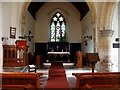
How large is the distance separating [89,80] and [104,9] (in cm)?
685

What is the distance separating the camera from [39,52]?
1872 centimetres

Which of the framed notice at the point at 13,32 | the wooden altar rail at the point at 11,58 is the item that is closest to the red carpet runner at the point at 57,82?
the wooden altar rail at the point at 11,58

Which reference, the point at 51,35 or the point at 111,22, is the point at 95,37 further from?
the point at 51,35

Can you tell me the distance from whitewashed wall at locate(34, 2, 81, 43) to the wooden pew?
556 inches

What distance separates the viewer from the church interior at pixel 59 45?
4957 millimetres

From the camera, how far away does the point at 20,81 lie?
4844mm

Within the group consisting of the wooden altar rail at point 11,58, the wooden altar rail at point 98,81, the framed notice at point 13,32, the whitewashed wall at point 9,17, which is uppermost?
the whitewashed wall at point 9,17

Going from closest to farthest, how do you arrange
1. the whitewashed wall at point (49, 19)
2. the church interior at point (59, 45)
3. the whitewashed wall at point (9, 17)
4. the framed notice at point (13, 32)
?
the church interior at point (59, 45)
the whitewashed wall at point (9, 17)
the framed notice at point (13, 32)
the whitewashed wall at point (49, 19)

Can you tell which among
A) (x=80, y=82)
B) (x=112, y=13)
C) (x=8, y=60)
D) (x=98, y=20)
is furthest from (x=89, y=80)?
(x=98, y=20)

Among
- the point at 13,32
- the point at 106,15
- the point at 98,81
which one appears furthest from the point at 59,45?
the point at 98,81

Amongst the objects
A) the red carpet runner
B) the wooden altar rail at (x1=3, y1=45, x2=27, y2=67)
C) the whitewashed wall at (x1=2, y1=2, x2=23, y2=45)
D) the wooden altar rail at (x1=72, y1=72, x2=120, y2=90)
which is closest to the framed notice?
Answer: the whitewashed wall at (x1=2, y1=2, x2=23, y2=45)

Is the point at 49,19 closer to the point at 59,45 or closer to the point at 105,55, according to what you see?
the point at 59,45

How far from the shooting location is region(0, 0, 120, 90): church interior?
496cm

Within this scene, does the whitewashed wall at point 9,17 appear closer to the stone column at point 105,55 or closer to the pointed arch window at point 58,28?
the stone column at point 105,55
